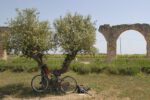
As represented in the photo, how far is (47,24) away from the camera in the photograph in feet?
18.8

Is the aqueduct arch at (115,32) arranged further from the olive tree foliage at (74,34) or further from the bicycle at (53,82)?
the bicycle at (53,82)

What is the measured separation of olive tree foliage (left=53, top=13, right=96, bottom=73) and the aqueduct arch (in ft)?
34.8

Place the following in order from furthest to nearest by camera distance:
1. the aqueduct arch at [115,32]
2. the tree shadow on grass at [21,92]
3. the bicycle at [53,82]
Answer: the aqueduct arch at [115,32] → the bicycle at [53,82] → the tree shadow on grass at [21,92]

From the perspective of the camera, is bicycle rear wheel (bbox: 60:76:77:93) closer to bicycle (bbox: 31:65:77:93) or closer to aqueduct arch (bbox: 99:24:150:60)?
bicycle (bbox: 31:65:77:93)

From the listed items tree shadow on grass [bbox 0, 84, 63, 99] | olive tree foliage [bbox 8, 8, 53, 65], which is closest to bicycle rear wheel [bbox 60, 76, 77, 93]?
tree shadow on grass [bbox 0, 84, 63, 99]

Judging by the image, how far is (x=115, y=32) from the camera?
628 inches

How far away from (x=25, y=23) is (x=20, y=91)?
2.45 metres

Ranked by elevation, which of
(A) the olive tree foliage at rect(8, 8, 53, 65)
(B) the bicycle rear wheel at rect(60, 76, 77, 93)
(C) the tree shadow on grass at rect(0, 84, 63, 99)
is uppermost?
(A) the olive tree foliage at rect(8, 8, 53, 65)

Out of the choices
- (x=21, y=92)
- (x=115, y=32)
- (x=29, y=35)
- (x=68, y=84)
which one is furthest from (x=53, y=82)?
(x=115, y=32)

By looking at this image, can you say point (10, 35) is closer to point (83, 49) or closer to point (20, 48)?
point (20, 48)

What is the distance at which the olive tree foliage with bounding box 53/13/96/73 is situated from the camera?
539cm

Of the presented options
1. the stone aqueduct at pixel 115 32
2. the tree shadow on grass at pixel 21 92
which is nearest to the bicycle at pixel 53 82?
the tree shadow on grass at pixel 21 92

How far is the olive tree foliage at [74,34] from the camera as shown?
212 inches

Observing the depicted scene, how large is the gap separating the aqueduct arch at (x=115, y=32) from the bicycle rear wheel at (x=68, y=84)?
10917 mm
